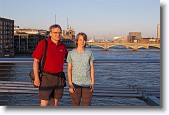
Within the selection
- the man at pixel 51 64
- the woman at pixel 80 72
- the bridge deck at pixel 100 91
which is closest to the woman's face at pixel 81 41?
the woman at pixel 80 72

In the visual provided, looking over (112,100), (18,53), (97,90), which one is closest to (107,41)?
(18,53)

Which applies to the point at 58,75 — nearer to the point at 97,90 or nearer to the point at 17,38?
the point at 97,90

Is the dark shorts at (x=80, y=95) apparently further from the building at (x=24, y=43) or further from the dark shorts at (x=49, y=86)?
the building at (x=24, y=43)

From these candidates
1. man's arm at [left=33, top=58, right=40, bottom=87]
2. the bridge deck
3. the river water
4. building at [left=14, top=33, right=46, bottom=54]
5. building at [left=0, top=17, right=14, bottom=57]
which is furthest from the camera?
building at [left=14, top=33, right=46, bottom=54]

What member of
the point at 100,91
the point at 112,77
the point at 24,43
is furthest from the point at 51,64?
the point at 24,43

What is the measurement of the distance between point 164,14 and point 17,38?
60101 mm

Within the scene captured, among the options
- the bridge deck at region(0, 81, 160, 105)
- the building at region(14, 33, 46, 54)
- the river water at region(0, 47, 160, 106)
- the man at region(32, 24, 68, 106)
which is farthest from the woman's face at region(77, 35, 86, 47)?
the building at region(14, 33, 46, 54)

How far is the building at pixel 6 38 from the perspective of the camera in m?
49.5

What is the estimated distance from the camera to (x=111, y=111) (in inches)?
77.4

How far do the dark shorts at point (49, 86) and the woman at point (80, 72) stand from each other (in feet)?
0.35

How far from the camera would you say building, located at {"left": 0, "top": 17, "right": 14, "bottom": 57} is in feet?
162

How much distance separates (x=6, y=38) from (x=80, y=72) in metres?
52.3

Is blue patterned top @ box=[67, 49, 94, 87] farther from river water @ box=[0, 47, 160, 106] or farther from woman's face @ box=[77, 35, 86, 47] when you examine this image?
river water @ box=[0, 47, 160, 106]

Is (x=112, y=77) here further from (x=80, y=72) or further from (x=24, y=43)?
(x=24, y=43)
